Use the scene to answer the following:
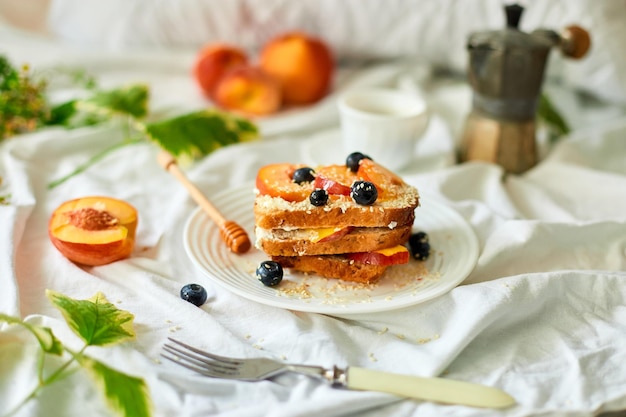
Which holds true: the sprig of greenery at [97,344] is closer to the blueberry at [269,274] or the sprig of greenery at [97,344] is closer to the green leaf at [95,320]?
the green leaf at [95,320]

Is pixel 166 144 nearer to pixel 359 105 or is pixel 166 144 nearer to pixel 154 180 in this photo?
pixel 154 180

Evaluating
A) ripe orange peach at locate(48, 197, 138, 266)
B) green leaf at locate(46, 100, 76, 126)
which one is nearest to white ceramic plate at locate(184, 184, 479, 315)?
ripe orange peach at locate(48, 197, 138, 266)

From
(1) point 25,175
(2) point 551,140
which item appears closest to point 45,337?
(1) point 25,175

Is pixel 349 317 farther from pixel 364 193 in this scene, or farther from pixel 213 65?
pixel 213 65

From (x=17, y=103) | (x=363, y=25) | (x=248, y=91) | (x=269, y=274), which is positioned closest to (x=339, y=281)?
(x=269, y=274)

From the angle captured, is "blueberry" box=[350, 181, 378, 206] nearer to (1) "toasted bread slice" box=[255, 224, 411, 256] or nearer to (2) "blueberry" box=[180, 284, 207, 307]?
(1) "toasted bread slice" box=[255, 224, 411, 256]
